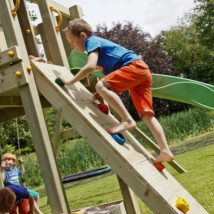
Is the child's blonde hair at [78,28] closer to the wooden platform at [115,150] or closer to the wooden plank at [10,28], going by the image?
the wooden platform at [115,150]

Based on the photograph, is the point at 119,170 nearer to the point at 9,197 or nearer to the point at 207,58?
the point at 9,197

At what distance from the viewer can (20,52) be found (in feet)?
11.2

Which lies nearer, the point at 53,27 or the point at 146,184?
the point at 146,184

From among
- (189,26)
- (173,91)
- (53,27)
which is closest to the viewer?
(53,27)

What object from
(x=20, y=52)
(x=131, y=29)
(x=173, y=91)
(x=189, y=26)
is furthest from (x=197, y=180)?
(x=189, y=26)

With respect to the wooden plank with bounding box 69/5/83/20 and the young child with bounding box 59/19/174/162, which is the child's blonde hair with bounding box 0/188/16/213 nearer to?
the young child with bounding box 59/19/174/162

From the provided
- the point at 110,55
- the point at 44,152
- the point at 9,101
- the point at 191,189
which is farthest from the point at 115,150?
the point at 191,189

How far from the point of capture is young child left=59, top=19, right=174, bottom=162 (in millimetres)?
3502

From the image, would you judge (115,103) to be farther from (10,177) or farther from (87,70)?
(10,177)

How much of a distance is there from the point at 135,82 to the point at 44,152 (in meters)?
1.10

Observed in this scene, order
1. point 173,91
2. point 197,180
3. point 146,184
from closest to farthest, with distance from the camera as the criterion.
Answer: point 146,184 → point 173,91 → point 197,180

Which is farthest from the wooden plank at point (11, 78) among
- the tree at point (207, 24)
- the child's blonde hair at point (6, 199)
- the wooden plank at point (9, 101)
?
the tree at point (207, 24)

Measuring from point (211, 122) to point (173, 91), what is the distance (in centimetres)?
1225

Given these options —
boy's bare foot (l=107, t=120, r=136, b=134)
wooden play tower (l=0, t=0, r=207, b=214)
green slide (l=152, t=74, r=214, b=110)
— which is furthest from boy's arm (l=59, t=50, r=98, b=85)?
green slide (l=152, t=74, r=214, b=110)
